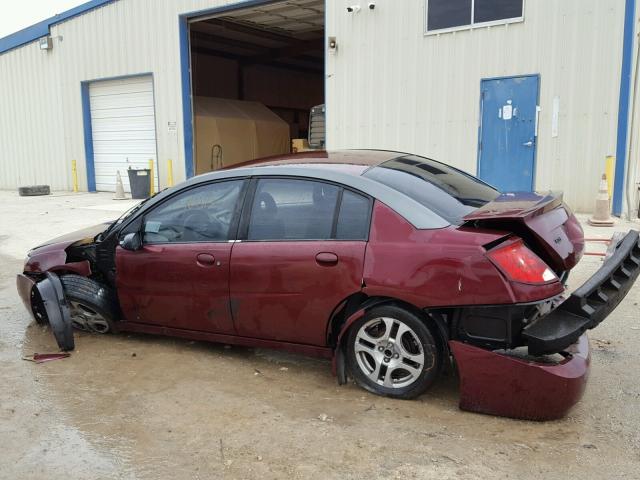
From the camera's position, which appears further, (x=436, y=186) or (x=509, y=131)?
(x=509, y=131)

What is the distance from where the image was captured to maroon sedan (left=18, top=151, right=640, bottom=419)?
125 inches

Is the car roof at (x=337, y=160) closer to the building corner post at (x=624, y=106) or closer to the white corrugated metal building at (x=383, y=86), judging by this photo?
the building corner post at (x=624, y=106)

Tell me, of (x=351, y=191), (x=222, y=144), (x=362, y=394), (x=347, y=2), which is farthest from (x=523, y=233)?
(x=222, y=144)

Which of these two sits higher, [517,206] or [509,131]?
[509,131]

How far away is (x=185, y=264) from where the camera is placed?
421 centimetres

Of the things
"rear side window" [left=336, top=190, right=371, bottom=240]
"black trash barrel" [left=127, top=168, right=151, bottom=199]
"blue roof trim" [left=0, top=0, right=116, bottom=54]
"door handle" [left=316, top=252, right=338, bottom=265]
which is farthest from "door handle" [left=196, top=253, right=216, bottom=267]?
"blue roof trim" [left=0, top=0, right=116, bottom=54]

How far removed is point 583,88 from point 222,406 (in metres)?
9.41

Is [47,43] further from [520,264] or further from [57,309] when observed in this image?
[520,264]

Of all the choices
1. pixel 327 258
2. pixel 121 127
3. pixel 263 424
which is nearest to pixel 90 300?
pixel 263 424

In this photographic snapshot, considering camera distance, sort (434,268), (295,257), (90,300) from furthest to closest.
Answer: (90,300) < (295,257) < (434,268)

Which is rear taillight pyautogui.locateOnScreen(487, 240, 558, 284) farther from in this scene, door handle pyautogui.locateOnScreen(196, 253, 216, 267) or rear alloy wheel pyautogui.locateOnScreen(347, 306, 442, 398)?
door handle pyautogui.locateOnScreen(196, 253, 216, 267)

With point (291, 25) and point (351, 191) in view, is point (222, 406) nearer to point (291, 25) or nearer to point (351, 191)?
point (351, 191)

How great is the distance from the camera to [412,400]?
3.56m

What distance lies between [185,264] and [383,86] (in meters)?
9.46
